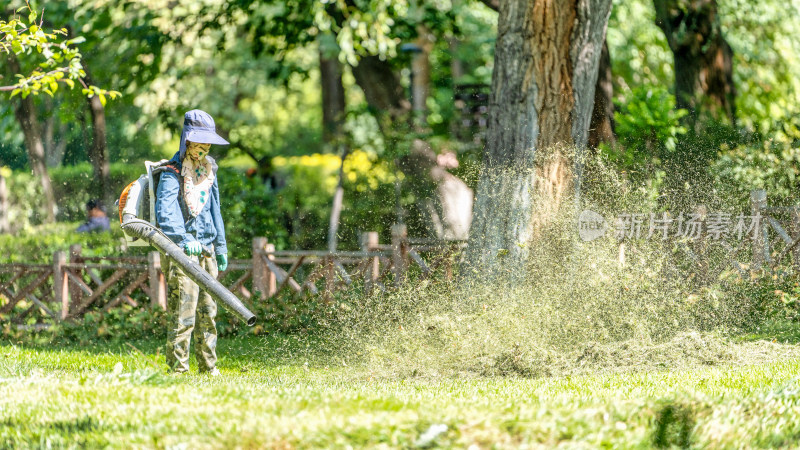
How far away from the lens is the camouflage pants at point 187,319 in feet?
22.1

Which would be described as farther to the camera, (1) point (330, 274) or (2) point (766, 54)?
(2) point (766, 54)

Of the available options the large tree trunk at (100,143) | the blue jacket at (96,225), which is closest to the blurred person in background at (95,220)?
the blue jacket at (96,225)

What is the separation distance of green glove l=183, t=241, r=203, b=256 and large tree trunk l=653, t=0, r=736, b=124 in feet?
29.0

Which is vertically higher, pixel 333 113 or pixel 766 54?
pixel 766 54

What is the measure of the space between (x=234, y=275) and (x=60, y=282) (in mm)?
2271

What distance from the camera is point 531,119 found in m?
8.75

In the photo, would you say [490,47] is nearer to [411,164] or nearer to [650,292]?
[411,164]

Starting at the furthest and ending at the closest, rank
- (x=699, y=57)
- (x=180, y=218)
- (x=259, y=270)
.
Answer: (x=699, y=57), (x=259, y=270), (x=180, y=218)

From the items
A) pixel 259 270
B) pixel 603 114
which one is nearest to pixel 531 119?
pixel 603 114

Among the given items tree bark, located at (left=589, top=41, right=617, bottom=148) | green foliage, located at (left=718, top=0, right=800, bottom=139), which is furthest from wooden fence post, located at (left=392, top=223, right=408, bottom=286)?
green foliage, located at (left=718, top=0, right=800, bottom=139)

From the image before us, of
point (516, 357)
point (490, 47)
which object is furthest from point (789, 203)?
point (490, 47)

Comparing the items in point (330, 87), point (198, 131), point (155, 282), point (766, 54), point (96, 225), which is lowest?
point (155, 282)

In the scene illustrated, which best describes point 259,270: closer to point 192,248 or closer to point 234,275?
point 234,275

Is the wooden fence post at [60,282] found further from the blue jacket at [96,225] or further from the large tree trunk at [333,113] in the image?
the large tree trunk at [333,113]
